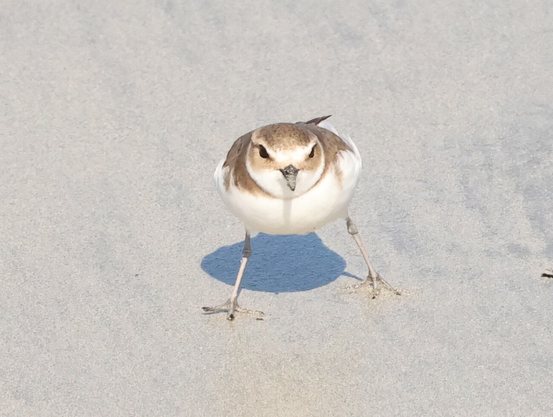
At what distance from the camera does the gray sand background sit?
4.78 metres

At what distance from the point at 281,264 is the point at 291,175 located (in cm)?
153

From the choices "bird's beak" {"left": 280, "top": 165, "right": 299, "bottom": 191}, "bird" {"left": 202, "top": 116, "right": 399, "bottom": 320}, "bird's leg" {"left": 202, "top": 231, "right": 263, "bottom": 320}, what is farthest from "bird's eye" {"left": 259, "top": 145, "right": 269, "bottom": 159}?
"bird's leg" {"left": 202, "top": 231, "right": 263, "bottom": 320}

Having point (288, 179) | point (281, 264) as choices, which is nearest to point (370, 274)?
point (281, 264)

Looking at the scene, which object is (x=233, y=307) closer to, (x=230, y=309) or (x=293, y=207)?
(x=230, y=309)

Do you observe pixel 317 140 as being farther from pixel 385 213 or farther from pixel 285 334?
pixel 385 213

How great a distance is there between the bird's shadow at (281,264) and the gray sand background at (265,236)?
21 millimetres

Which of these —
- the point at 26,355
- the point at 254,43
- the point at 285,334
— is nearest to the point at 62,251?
the point at 26,355

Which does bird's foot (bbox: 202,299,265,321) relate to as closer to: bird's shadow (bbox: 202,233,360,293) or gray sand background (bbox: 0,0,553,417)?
gray sand background (bbox: 0,0,553,417)

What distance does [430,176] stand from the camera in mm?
6863

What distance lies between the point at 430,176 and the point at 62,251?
111 inches

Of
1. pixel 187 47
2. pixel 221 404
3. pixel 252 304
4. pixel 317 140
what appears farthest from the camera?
pixel 187 47

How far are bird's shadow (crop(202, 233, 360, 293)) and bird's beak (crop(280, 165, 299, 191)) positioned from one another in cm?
124

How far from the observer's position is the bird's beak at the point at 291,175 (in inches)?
186

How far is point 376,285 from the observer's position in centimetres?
566
